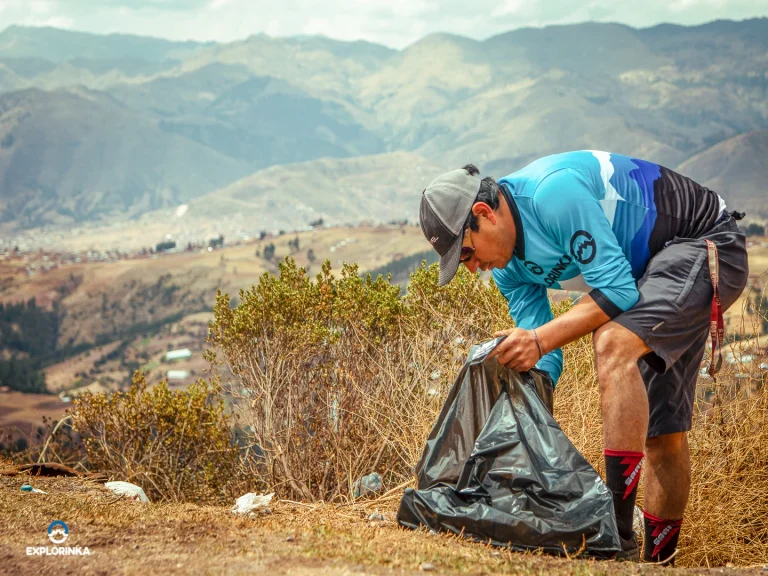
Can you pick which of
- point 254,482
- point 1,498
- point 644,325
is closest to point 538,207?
point 644,325

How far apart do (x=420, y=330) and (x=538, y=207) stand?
10.5 feet

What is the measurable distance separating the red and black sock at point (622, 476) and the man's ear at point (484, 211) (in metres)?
0.96

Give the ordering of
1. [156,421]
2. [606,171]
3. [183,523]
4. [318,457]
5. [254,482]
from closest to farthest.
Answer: [606,171], [183,523], [318,457], [254,482], [156,421]

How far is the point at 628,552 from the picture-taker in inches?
120

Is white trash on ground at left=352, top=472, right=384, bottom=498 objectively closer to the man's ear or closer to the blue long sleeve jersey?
the blue long sleeve jersey

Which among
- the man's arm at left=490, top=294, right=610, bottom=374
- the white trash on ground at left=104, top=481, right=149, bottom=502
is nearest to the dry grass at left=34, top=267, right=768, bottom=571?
the white trash on ground at left=104, top=481, right=149, bottom=502

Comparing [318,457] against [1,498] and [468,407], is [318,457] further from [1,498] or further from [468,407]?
[468,407]

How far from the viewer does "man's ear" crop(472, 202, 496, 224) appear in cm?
308

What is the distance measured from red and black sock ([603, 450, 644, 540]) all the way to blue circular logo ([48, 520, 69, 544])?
204 centimetres

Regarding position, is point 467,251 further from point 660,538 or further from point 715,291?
point 660,538

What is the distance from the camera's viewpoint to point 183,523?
332 cm

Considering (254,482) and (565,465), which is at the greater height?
(565,465)

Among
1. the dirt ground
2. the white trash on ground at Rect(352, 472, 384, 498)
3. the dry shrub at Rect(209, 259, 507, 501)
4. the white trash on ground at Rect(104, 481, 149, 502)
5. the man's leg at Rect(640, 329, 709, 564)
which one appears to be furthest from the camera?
the dry shrub at Rect(209, 259, 507, 501)

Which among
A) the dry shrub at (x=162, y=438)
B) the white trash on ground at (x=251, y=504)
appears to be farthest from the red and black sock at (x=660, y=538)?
the dry shrub at (x=162, y=438)
